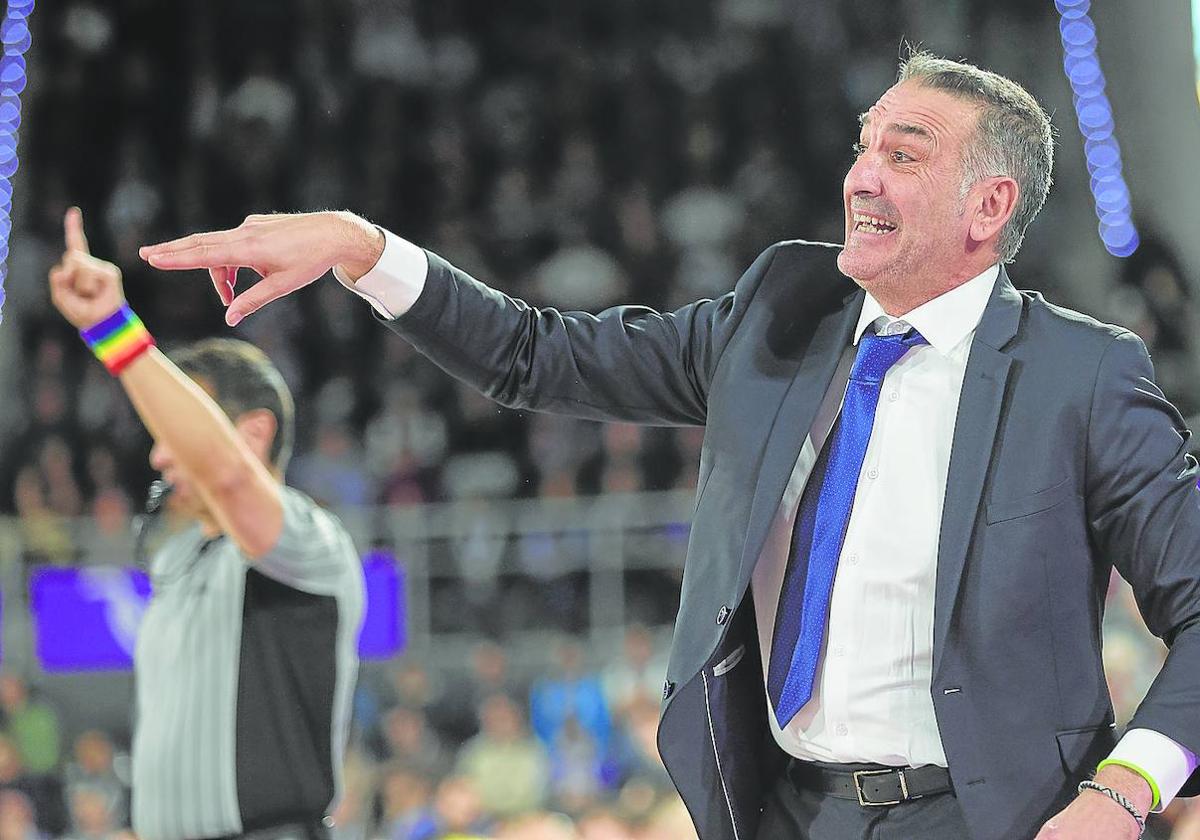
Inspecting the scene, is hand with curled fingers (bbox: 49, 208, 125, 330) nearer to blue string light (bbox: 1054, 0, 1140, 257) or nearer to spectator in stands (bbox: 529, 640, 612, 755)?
spectator in stands (bbox: 529, 640, 612, 755)

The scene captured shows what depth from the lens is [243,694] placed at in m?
3.07

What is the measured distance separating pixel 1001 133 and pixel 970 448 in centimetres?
53

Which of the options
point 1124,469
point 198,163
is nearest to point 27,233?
point 198,163

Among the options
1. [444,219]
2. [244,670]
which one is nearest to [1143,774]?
[244,670]

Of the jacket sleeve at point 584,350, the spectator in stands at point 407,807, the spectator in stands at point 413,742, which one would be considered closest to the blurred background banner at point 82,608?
the spectator in stands at point 413,742

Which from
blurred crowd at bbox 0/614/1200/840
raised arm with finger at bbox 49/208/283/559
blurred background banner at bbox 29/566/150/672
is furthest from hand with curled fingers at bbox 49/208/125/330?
blurred background banner at bbox 29/566/150/672

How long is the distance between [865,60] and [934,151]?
841cm

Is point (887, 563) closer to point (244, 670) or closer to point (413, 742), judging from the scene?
point (244, 670)

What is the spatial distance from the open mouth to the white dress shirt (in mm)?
122

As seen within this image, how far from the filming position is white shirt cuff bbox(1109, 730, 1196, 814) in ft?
6.07

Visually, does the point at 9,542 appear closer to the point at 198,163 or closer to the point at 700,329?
the point at 198,163

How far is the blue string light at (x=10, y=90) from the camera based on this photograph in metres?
10.6

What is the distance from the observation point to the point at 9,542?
327 inches

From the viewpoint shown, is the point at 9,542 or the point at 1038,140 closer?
the point at 1038,140
